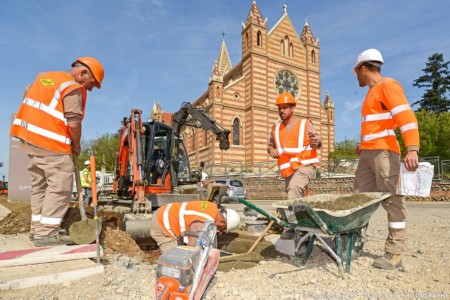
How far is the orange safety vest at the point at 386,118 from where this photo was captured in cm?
316

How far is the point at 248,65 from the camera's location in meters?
27.3

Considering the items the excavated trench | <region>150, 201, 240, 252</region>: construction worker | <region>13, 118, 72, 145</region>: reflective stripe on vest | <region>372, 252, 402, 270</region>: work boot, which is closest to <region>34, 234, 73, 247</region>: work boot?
the excavated trench

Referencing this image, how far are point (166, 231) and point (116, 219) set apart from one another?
2.16 meters

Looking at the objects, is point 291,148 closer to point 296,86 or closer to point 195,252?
point 195,252

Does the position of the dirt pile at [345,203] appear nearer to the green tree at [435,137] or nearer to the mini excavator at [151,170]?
the mini excavator at [151,170]

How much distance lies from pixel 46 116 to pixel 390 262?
13.1 feet

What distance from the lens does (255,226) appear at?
18.0 ft

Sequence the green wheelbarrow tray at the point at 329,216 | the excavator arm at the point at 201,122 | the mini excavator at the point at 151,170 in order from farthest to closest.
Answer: the excavator arm at the point at 201,122, the mini excavator at the point at 151,170, the green wheelbarrow tray at the point at 329,216

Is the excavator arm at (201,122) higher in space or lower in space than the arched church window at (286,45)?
lower

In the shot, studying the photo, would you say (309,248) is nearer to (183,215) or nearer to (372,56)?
(183,215)

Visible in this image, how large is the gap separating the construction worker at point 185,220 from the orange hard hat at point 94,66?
5.78 ft

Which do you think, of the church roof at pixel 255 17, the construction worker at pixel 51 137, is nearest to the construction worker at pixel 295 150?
the construction worker at pixel 51 137

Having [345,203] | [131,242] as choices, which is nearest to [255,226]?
[131,242]

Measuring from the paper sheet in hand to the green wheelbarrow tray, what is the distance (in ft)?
0.60
